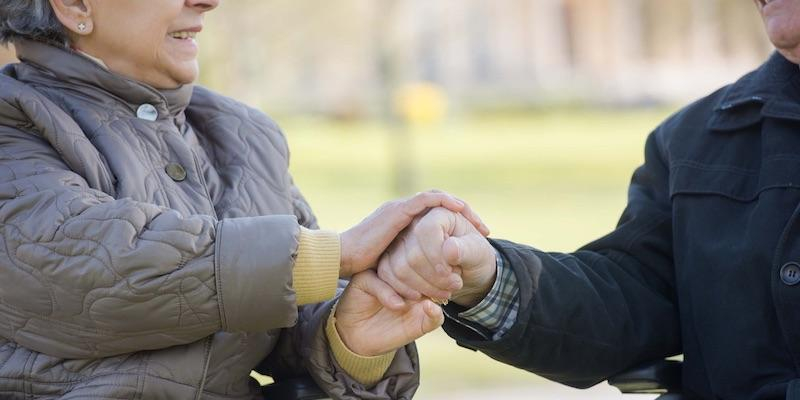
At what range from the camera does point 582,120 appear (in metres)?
33.5

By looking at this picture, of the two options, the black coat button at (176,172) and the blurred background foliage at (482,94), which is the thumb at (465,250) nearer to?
the black coat button at (176,172)

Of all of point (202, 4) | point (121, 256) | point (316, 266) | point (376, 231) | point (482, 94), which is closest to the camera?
point (121, 256)

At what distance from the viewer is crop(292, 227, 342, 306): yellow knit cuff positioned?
2.23m

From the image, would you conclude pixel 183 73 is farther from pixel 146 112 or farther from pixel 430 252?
pixel 430 252

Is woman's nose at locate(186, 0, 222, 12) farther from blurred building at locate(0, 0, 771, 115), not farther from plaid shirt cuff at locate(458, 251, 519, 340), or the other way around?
blurred building at locate(0, 0, 771, 115)

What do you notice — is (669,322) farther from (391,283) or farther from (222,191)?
(222,191)

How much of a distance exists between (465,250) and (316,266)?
13.2 inches

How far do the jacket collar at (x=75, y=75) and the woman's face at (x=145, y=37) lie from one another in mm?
41

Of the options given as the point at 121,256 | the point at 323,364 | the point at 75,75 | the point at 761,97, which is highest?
the point at 75,75

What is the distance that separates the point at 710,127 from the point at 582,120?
102ft

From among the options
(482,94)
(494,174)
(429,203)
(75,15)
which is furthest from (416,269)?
(482,94)

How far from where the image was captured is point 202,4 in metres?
2.46

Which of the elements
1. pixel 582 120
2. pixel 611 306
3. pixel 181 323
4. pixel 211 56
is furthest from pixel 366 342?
pixel 582 120

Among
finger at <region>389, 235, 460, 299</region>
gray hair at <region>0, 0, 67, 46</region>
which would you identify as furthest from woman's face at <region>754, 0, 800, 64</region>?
gray hair at <region>0, 0, 67, 46</region>
